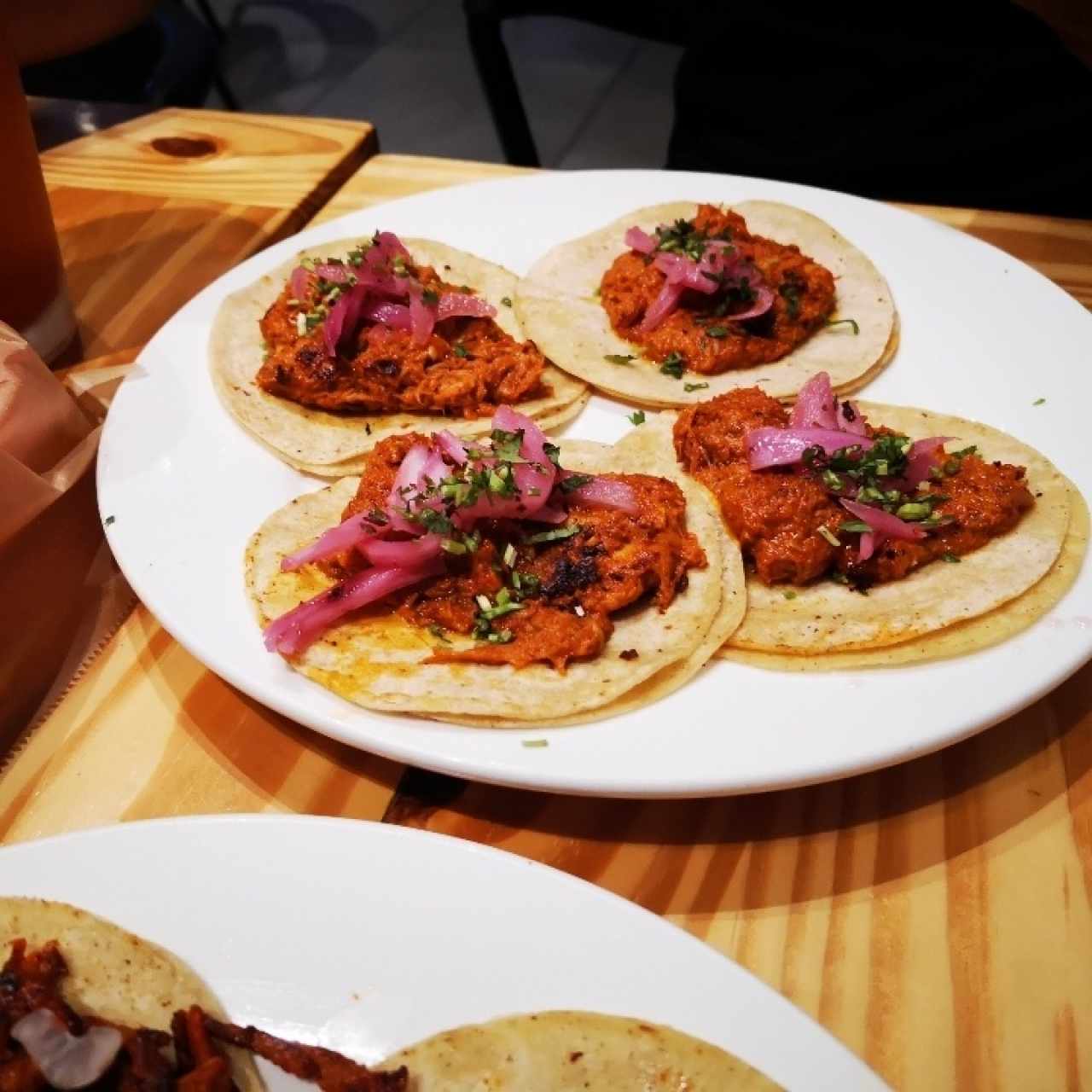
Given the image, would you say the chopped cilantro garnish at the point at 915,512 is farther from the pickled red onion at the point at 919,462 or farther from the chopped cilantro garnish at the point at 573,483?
the chopped cilantro garnish at the point at 573,483

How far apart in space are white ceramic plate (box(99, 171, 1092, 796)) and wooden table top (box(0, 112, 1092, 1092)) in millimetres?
190

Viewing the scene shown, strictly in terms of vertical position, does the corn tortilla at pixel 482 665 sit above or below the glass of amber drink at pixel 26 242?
below

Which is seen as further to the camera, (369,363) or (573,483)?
(369,363)

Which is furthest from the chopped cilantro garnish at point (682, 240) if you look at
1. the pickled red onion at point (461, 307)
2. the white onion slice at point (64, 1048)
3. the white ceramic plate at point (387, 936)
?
the white onion slice at point (64, 1048)

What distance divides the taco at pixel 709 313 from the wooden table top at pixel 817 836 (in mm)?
1139

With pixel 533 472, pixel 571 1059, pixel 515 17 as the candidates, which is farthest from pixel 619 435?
pixel 515 17

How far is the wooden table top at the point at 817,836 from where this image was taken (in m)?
1.71

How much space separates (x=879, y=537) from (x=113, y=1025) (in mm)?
1643

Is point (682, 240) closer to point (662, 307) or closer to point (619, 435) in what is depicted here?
point (662, 307)

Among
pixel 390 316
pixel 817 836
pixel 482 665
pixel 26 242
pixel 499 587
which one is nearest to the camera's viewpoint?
pixel 817 836

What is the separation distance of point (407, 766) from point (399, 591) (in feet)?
1.18

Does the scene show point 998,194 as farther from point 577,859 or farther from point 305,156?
point 577,859

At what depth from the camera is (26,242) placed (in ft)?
10.3

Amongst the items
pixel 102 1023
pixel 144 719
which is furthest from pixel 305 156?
pixel 102 1023
